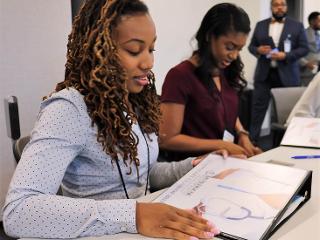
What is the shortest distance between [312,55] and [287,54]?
967mm

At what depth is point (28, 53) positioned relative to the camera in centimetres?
239

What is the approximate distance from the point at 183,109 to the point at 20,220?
0.96 meters

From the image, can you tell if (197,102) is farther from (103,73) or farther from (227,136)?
(103,73)

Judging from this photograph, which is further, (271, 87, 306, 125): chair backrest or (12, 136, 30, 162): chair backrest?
(271, 87, 306, 125): chair backrest

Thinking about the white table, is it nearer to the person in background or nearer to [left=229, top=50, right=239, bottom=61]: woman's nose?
[left=229, top=50, right=239, bottom=61]: woman's nose

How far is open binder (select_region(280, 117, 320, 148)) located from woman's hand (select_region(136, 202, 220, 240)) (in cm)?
92

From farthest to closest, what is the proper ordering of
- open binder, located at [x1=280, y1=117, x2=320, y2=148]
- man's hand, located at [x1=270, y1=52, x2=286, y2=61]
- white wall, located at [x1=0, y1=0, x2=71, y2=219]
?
man's hand, located at [x1=270, y1=52, x2=286, y2=61] < white wall, located at [x1=0, y1=0, x2=71, y2=219] < open binder, located at [x1=280, y1=117, x2=320, y2=148]

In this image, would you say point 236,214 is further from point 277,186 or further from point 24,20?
point 24,20

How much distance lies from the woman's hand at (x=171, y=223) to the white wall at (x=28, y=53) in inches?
71.9

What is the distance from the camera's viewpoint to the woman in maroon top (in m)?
1.58

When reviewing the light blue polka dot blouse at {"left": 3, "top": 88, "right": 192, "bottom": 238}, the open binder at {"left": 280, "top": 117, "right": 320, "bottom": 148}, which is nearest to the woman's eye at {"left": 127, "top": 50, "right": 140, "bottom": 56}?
the light blue polka dot blouse at {"left": 3, "top": 88, "right": 192, "bottom": 238}

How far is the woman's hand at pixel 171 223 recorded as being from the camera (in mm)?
743

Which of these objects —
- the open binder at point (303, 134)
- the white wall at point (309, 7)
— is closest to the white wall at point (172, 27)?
the open binder at point (303, 134)

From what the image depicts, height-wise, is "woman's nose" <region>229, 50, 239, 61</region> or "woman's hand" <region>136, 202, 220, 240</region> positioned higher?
"woman's nose" <region>229, 50, 239, 61</region>
